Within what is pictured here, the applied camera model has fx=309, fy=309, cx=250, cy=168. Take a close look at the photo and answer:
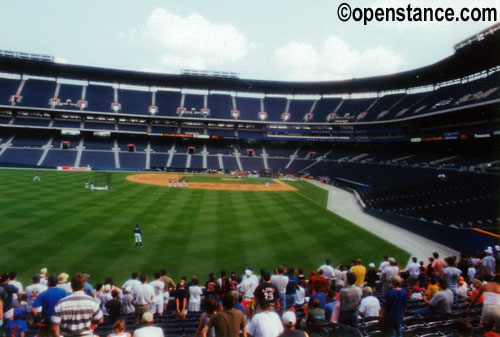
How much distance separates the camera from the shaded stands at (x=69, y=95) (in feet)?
240

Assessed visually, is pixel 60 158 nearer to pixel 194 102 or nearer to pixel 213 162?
pixel 213 162

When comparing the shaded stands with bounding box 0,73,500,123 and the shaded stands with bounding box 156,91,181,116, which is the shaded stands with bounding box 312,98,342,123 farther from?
the shaded stands with bounding box 156,91,181,116

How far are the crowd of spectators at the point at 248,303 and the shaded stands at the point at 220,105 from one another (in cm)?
7170

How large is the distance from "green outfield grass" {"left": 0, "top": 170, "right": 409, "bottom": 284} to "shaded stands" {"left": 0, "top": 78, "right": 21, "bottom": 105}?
4938 centimetres

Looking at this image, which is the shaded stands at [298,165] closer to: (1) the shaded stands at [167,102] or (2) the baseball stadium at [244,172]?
(2) the baseball stadium at [244,172]

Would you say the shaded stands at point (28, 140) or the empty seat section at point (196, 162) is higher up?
the shaded stands at point (28, 140)

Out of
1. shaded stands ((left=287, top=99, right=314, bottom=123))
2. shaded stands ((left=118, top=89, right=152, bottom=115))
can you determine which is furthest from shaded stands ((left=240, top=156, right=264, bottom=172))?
shaded stands ((left=118, top=89, right=152, bottom=115))

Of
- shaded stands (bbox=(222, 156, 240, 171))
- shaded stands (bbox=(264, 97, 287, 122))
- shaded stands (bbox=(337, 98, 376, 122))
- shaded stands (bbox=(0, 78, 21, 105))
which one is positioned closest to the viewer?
shaded stands (bbox=(0, 78, 21, 105))

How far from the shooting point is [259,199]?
36031mm

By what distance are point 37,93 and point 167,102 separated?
29834 mm

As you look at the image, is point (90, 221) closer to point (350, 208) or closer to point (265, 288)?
point (265, 288)

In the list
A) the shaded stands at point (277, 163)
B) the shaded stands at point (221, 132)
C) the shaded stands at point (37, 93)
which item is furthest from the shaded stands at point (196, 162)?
the shaded stands at point (37, 93)

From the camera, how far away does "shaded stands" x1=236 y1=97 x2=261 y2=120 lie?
269ft

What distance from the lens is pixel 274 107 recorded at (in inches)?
3378
